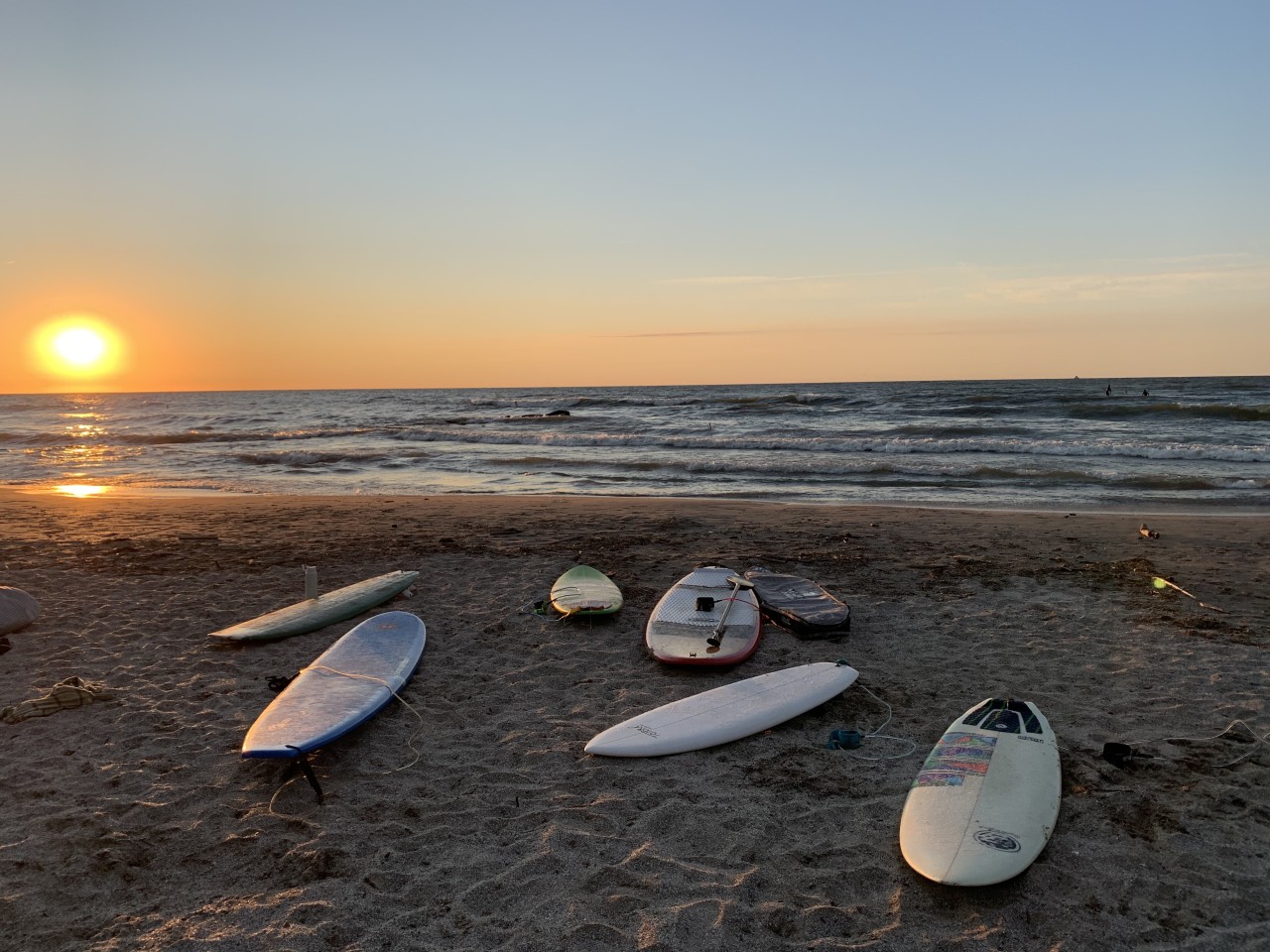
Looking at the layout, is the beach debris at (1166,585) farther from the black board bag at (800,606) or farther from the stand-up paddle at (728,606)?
the stand-up paddle at (728,606)

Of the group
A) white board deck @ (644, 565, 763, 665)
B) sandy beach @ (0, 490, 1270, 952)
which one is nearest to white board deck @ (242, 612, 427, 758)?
sandy beach @ (0, 490, 1270, 952)

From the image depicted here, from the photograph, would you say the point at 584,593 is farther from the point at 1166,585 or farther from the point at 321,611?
the point at 1166,585

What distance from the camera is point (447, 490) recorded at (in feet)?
46.1

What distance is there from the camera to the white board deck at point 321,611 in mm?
5664

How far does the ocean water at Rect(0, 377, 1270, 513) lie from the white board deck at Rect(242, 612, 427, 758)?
7.93m

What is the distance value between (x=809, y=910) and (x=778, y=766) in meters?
1.06

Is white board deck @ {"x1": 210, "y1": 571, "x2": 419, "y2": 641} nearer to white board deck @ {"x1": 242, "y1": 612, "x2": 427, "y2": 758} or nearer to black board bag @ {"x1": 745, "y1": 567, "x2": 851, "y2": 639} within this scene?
white board deck @ {"x1": 242, "y1": 612, "x2": 427, "y2": 758}

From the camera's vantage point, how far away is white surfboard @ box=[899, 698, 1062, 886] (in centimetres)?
300

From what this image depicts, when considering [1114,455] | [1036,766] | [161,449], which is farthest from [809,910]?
[161,449]

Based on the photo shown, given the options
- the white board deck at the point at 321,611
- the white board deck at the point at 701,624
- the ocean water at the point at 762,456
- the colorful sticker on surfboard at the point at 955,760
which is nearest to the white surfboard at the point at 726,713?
the white board deck at the point at 701,624

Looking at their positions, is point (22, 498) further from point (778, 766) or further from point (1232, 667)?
point (1232, 667)

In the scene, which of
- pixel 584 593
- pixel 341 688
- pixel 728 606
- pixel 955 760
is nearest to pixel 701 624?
pixel 728 606

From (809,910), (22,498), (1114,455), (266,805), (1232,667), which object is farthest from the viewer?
(1114,455)

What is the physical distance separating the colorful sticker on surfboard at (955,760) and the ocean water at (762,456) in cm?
836
